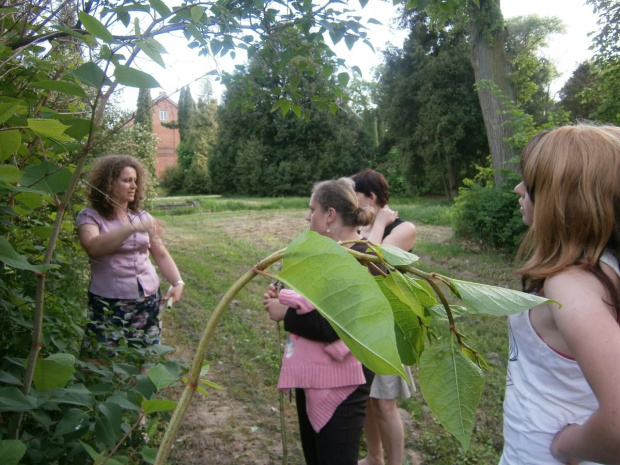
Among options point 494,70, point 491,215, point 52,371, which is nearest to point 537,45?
point 494,70

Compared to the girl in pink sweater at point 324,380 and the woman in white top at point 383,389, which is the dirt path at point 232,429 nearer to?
the woman in white top at point 383,389

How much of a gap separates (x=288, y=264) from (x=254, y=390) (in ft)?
13.3

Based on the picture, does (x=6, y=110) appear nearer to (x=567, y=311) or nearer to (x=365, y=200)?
(x=567, y=311)

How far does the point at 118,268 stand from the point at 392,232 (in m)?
1.74

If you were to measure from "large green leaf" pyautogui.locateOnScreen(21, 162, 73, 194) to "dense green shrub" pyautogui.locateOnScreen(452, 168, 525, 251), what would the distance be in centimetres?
777

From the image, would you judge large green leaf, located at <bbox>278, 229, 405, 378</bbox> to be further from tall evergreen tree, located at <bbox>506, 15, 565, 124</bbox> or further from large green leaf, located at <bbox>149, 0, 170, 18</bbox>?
tall evergreen tree, located at <bbox>506, 15, 565, 124</bbox>

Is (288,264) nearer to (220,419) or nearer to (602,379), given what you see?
(602,379)

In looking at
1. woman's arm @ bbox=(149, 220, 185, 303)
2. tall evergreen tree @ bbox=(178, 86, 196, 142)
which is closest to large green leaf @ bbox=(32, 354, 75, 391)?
woman's arm @ bbox=(149, 220, 185, 303)

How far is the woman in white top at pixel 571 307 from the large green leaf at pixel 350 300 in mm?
895

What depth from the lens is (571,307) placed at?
1.08 metres

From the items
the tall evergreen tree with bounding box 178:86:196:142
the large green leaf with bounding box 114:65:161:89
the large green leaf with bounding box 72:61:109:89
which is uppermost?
the tall evergreen tree with bounding box 178:86:196:142

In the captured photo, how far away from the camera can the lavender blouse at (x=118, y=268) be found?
2844 millimetres

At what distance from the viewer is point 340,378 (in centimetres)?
219

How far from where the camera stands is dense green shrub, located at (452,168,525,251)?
827 centimetres
